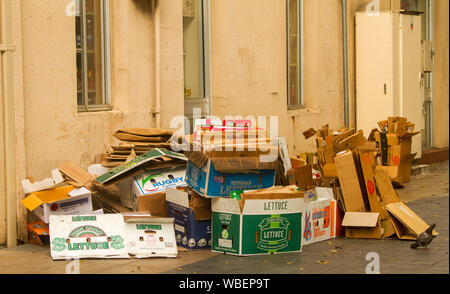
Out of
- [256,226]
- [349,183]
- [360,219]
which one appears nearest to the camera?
[256,226]

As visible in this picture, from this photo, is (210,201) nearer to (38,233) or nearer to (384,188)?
(38,233)

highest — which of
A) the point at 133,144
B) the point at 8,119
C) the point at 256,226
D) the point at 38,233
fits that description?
the point at 8,119

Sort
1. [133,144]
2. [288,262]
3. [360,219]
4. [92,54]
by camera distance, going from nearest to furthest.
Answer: [288,262] < [360,219] < [133,144] < [92,54]

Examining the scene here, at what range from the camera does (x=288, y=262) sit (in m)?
7.00

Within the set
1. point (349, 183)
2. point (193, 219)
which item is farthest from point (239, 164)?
point (349, 183)

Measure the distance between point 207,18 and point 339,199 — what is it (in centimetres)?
402

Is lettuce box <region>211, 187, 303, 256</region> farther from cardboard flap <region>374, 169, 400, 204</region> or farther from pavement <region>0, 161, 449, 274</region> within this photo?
cardboard flap <region>374, 169, 400, 204</region>

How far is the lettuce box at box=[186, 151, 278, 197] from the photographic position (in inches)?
281

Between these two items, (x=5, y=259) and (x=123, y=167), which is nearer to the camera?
(x=5, y=259)

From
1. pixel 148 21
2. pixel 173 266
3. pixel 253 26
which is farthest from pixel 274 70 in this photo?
pixel 173 266

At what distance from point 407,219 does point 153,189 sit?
9.11ft

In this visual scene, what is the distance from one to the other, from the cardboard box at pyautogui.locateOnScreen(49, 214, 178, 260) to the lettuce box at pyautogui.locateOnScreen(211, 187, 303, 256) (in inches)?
19.6
